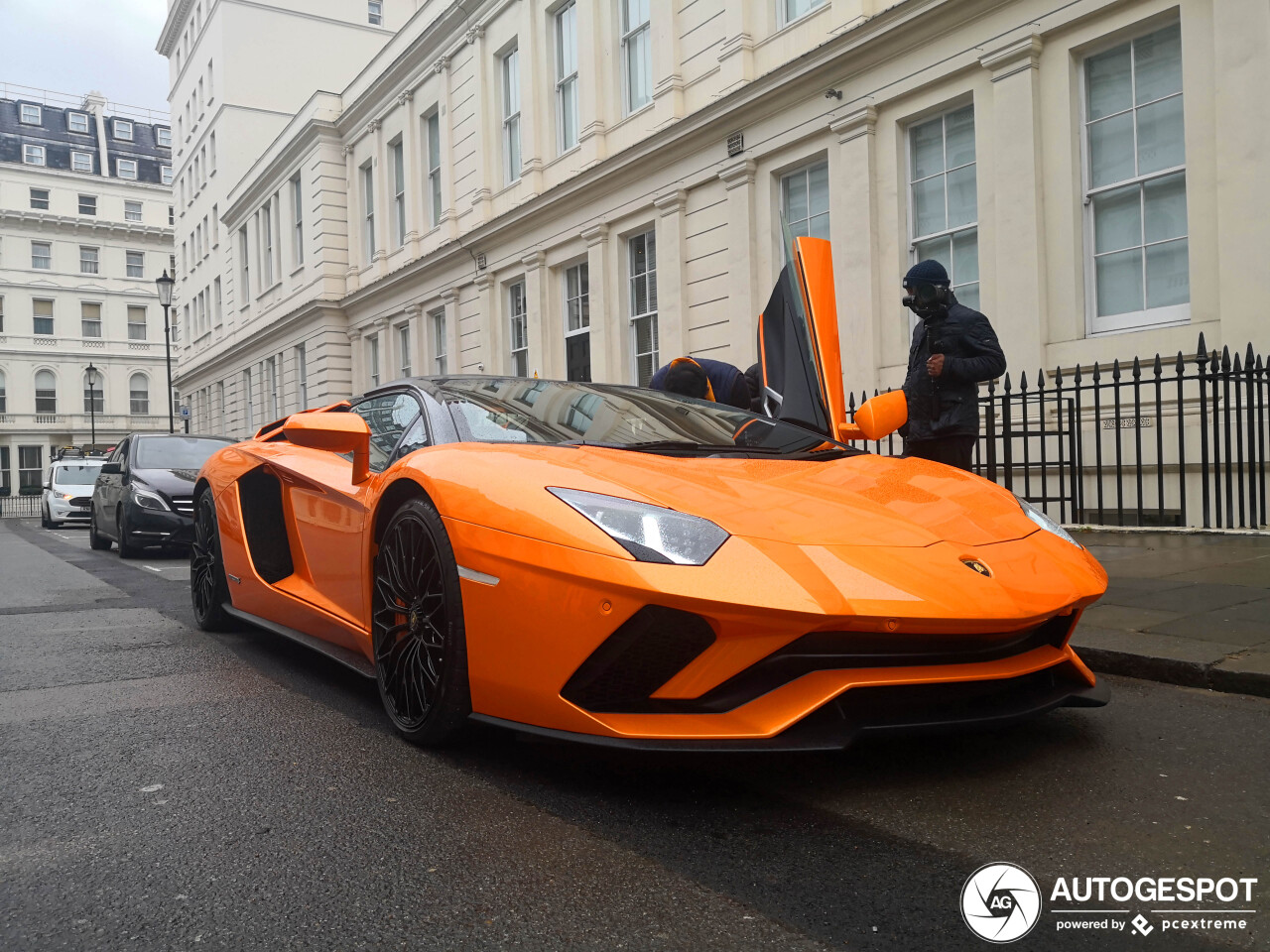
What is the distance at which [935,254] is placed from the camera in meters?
10.8

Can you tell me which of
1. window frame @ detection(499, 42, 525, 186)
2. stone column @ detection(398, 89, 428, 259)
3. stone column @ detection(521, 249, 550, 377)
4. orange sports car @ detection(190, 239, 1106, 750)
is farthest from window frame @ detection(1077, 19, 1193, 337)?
stone column @ detection(398, 89, 428, 259)

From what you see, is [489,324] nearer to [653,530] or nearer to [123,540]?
[123,540]

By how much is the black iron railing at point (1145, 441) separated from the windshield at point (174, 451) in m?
8.31

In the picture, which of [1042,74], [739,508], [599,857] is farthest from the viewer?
[1042,74]

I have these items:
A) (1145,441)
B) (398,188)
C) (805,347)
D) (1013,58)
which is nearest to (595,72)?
(1013,58)

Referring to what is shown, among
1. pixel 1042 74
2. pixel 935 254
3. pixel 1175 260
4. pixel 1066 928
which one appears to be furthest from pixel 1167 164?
pixel 1066 928

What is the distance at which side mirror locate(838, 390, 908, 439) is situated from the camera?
3.82m

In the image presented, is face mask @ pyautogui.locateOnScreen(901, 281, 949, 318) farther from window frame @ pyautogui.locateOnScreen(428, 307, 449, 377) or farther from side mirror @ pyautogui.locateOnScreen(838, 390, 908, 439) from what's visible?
window frame @ pyautogui.locateOnScreen(428, 307, 449, 377)

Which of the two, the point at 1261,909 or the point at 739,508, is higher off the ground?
the point at 739,508

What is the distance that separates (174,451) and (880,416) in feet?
32.5

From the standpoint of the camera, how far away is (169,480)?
428 inches

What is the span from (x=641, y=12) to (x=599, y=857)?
48.4ft

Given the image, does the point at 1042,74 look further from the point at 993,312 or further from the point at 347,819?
the point at 347,819

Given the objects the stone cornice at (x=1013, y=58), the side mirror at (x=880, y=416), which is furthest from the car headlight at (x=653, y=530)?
the stone cornice at (x=1013, y=58)
